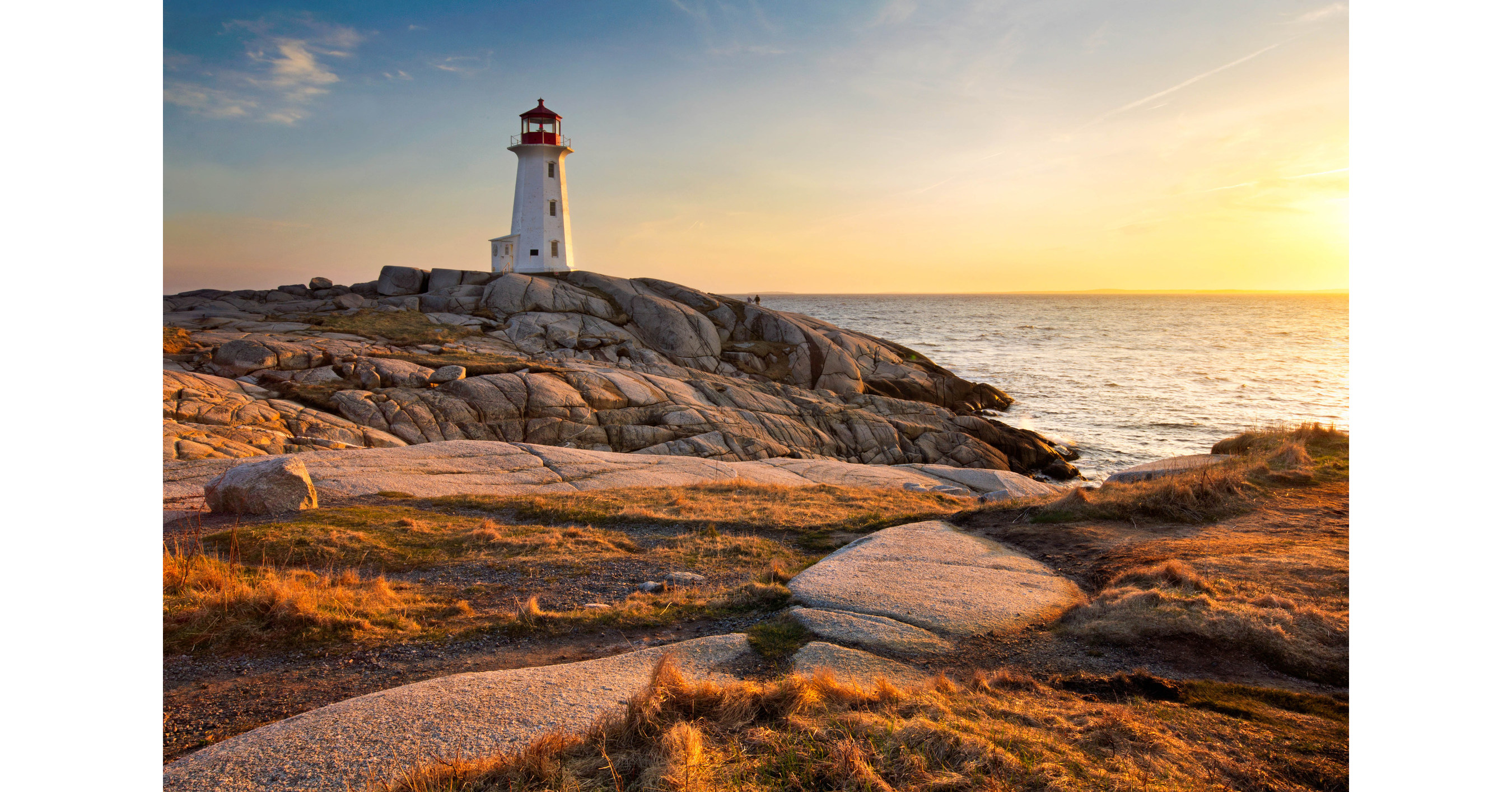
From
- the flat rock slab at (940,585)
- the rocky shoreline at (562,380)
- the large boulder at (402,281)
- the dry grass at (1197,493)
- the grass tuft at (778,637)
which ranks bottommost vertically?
the grass tuft at (778,637)

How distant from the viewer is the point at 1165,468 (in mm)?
18438

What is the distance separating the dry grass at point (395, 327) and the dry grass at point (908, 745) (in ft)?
113

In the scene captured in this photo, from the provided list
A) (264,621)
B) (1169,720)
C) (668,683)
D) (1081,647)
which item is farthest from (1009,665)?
(264,621)

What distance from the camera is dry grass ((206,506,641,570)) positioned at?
10836 mm

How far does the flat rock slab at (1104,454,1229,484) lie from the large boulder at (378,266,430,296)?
4488 cm

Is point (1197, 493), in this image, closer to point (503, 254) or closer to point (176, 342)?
point (176, 342)

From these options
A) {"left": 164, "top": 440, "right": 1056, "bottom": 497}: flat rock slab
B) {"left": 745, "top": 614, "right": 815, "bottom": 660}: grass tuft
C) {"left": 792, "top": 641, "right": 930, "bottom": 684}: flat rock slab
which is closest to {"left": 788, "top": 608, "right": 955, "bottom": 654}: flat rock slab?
{"left": 745, "top": 614, "right": 815, "bottom": 660}: grass tuft

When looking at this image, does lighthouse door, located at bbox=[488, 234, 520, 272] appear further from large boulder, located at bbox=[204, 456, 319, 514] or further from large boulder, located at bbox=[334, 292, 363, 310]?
large boulder, located at bbox=[204, 456, 319, 514]

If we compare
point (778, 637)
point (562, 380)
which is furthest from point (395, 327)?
point (778, 637)

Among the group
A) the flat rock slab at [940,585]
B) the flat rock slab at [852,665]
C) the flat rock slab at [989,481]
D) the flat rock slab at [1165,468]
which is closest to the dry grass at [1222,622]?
the flat rock slab at [940,585]

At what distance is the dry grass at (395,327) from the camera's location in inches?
1425

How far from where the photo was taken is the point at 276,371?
90.3ft

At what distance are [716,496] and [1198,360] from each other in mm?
79701

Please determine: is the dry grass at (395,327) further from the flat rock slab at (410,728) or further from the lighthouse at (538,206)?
the flat rock slab at (410,728)
